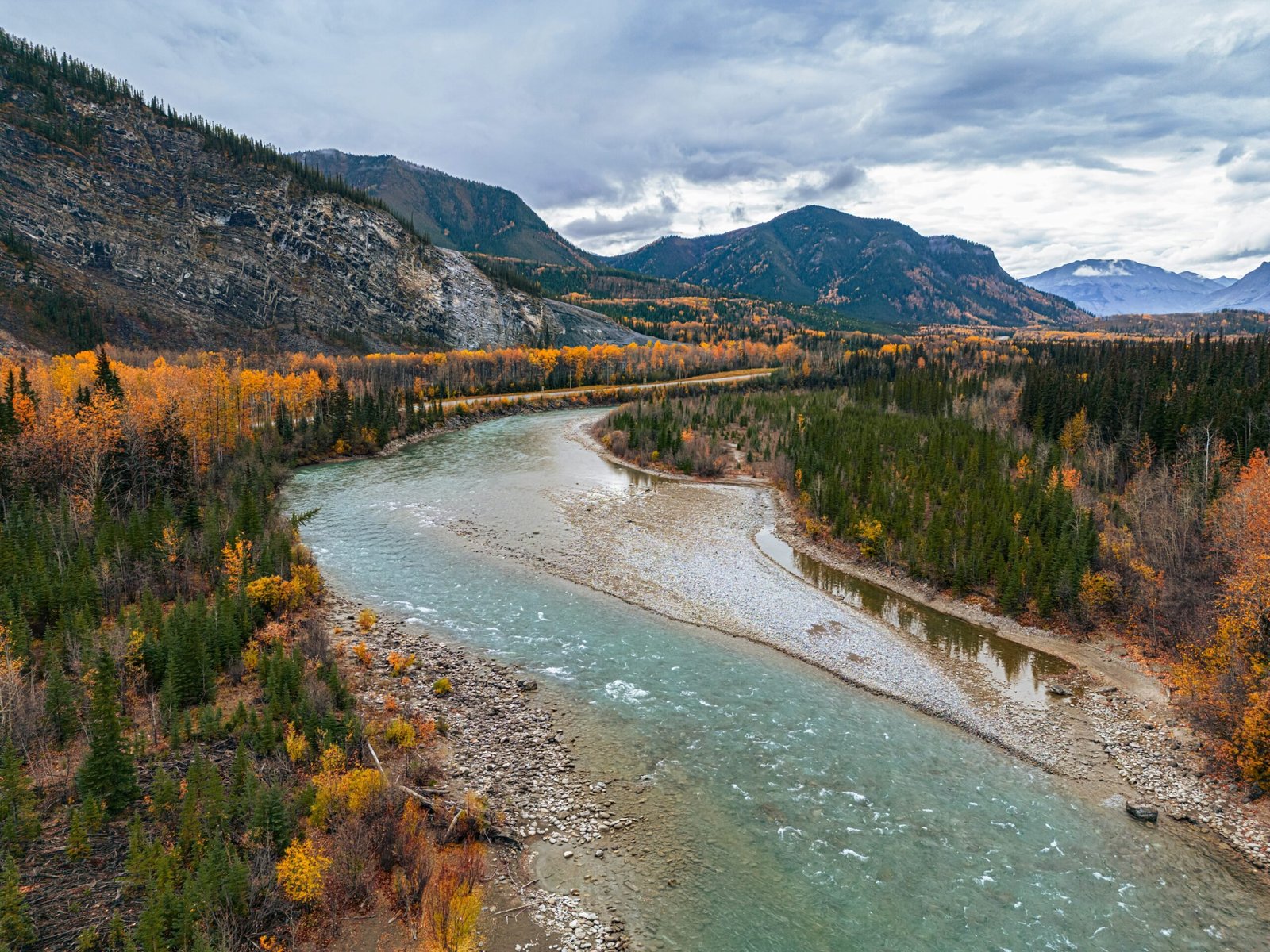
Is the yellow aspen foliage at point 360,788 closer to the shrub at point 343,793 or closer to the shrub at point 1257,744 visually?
the shrub at point 343,793

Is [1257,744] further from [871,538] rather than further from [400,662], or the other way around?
[400,662]

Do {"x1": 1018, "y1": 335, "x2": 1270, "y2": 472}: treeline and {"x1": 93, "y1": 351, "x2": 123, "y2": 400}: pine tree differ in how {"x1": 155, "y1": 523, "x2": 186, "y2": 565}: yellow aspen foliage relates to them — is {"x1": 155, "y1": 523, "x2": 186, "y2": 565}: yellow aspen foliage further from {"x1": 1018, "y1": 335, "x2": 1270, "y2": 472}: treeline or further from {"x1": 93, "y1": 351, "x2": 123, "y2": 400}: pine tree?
{"x1": 1018, "y1": 335, "x2": 1270, "y2": 472}: treeline

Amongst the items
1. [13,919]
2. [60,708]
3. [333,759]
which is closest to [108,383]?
[60,708]

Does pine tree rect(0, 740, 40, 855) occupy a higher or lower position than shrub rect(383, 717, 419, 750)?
higher

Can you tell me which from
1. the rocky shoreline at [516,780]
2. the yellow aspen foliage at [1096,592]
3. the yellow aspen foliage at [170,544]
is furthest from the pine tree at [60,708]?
the yellow aspen foliage at [1096,592]


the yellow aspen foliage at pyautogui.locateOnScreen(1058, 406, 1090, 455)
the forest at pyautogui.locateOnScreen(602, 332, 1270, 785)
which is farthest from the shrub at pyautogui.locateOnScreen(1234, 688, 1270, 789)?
the yellow aspen foliage at pyautogui.locateOnScreen(1058, 406, 1090, 455)

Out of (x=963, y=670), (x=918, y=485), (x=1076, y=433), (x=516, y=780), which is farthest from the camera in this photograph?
(x=1076, y=433)
